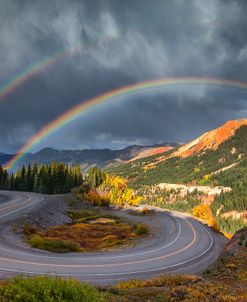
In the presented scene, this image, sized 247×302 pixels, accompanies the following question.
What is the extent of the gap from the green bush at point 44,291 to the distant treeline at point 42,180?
124 m

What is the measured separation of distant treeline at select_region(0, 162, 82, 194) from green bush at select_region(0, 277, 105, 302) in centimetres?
12360

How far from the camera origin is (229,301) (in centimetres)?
1420

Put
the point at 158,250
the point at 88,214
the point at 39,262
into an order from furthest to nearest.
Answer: the point at 88,214 < the point at 158,250 < the point at 39,262

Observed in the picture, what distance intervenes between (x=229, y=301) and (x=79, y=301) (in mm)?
8185

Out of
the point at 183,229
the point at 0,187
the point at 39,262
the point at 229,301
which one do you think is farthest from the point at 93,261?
the point at 0,187

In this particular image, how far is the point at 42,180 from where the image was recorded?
130m

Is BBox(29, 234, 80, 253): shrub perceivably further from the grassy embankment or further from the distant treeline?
the distant treeline

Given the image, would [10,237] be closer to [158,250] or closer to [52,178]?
[158,250]

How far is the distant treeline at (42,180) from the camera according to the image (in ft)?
432

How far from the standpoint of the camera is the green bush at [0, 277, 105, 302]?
8.67 m

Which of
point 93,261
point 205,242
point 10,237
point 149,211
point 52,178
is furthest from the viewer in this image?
point 52,178

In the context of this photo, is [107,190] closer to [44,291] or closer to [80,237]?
[80,237]

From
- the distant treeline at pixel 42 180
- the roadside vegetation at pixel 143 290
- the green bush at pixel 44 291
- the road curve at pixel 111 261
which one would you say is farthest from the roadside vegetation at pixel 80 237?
the distant treeline at pixel 42 180

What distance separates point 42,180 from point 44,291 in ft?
413
